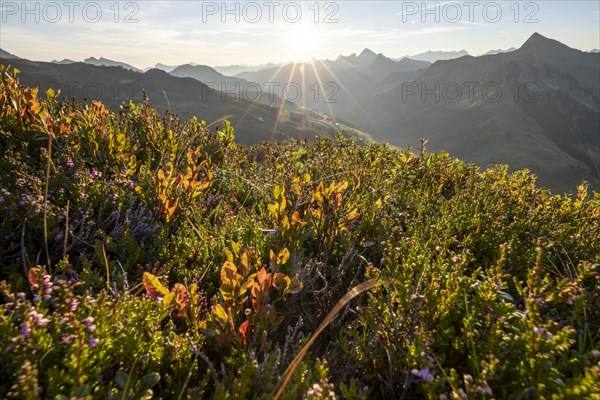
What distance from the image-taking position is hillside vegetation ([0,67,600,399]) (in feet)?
4.67

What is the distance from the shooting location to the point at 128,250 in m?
2.46

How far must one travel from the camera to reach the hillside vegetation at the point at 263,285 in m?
1.42

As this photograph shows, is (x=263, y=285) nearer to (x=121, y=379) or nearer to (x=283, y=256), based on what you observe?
(x=283, y=256)

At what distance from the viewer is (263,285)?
1897 millimetres

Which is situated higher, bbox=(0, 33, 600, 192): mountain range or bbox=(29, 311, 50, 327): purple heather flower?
bbox=(0, 33, 600, 192): mountain range

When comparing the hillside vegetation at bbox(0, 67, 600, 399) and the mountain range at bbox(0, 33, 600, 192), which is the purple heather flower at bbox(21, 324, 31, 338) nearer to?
the hillside vegetation at bbox(0, 67, 600, 399)

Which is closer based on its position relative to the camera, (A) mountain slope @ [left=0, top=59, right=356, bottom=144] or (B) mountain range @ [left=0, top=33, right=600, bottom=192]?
(A) mountain slope @ [left=0, top=59, right=356, bottom=144]

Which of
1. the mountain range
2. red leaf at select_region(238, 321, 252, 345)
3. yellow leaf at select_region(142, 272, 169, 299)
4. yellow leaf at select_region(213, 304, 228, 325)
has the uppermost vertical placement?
the mountain range

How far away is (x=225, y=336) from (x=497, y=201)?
324cm

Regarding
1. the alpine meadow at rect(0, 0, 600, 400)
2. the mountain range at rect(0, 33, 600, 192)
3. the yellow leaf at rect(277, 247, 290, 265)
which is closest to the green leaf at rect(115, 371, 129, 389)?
the alpine meadow at rect(0, 0, 600, 400)

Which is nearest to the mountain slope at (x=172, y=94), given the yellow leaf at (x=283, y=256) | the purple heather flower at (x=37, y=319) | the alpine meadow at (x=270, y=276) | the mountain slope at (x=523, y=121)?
the mountain slope at (x=523, y=121)

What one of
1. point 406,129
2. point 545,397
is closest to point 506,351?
point 545,397

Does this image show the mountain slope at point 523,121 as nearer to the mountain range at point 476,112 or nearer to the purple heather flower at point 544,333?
the mountain range at point 476,112

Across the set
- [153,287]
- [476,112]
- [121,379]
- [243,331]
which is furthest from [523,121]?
[121,379]
